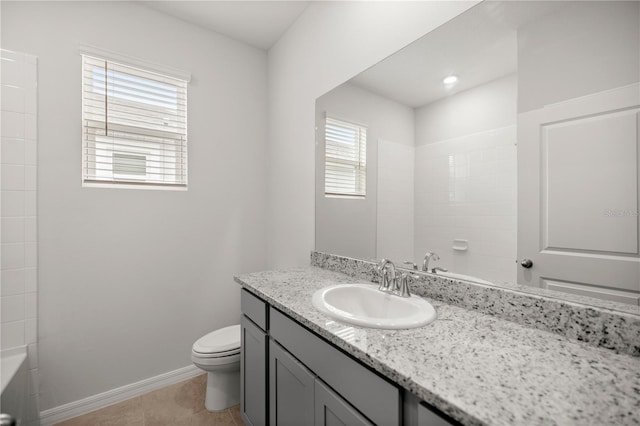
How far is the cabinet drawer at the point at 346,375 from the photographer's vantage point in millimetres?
696

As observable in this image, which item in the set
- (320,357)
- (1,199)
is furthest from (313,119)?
(1,199)

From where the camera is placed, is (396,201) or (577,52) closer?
(577,52)

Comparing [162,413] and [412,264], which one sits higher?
[412,264]

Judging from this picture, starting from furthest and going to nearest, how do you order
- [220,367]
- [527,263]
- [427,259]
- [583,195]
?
[220,367] < [427,259] < [527,263] < [583,195]

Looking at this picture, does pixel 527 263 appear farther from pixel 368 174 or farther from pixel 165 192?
pixel 165 192

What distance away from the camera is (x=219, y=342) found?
180cm

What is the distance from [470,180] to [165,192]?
6.46ft

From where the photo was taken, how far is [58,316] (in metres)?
1.68

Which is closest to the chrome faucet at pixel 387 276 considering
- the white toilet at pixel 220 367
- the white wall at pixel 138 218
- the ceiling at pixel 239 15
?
Answer: the white toilet at pixel 220 367

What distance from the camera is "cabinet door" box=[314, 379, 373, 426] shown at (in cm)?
A: 79

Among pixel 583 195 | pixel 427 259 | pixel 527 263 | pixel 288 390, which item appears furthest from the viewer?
pixel 427 259

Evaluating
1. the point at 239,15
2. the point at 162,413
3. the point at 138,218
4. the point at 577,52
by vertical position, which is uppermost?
the point at 239,15

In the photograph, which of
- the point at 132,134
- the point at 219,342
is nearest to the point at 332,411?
the point at 219,342

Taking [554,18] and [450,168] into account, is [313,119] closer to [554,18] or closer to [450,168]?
[450,168]
